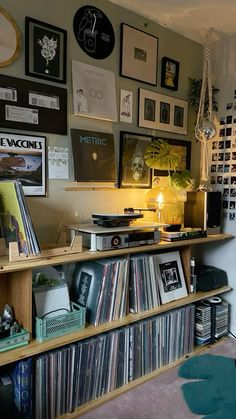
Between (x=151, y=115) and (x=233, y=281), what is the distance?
1.33 m

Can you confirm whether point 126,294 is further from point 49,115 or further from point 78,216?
point 49,115

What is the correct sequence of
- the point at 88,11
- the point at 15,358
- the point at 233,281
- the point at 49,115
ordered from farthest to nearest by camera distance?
1. the point at 233,281
2. the point at 88,11
3. the point at 49,115
4. the point at 15,358

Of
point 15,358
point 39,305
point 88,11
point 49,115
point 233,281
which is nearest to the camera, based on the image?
point 15,358

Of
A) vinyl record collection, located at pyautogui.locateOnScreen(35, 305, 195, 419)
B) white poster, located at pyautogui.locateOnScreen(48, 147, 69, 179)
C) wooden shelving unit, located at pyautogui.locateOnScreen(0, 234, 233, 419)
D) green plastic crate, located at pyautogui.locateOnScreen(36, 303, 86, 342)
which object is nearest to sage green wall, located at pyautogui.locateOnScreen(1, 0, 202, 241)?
white poster, located at pyautogui.locateOnScreen(48, 147, 69, 179)

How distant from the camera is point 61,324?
1.60 m

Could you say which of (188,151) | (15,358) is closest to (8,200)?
(15,358)

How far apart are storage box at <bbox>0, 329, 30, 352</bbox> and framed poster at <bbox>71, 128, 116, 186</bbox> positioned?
2.74 feet

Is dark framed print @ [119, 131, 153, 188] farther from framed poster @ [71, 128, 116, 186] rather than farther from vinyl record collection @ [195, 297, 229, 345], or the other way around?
vinyl record collection @ [195, 297, 229, 345]

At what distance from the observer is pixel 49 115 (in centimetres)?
176

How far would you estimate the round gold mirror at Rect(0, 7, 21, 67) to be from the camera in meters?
1.58

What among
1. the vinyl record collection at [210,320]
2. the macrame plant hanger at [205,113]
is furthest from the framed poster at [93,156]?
the vinyl record collection at [210,320]

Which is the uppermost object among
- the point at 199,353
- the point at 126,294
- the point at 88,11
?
the point at 88,11

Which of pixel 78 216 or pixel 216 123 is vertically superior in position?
pixel 216 123

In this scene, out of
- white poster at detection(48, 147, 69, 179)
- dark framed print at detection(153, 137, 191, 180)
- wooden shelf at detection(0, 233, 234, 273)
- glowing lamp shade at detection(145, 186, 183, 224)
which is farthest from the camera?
dark framed print at detection(153, 137, 191, 180)
